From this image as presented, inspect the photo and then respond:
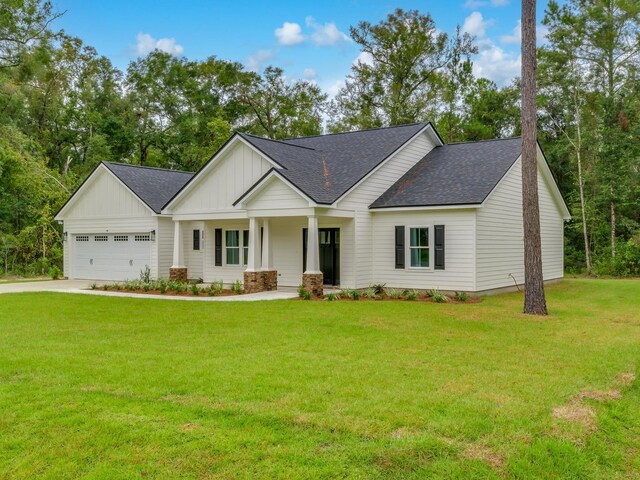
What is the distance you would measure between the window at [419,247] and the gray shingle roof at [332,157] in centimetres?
241

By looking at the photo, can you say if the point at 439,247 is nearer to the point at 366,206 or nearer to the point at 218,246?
the point at 366,206

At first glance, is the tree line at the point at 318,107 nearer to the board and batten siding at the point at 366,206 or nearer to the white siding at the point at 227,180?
the white siding at the point at 227,180

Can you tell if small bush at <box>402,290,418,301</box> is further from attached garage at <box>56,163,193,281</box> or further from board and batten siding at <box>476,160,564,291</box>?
attached garage at <box>56,163,193,281</box>

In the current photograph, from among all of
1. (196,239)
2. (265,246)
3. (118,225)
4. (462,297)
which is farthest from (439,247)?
(118,225)

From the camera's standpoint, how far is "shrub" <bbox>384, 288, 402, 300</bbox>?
16.6 m

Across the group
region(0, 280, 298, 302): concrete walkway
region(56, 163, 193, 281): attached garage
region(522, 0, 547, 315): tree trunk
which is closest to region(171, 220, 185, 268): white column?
region(56, 163, 193, 281): attached garage

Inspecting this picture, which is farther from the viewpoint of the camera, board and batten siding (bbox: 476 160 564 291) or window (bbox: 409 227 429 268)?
window (bbox: 409 227 429 268)

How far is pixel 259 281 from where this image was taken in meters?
18.0

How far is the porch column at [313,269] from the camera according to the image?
16.4 m

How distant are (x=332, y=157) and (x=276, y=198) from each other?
158 inches

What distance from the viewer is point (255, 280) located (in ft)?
58.6

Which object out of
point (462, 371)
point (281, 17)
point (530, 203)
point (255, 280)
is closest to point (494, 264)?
point (530, 203)

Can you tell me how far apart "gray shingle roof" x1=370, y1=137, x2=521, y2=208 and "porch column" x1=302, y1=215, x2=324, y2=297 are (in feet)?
8.22

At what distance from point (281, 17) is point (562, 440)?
22.3 metres
